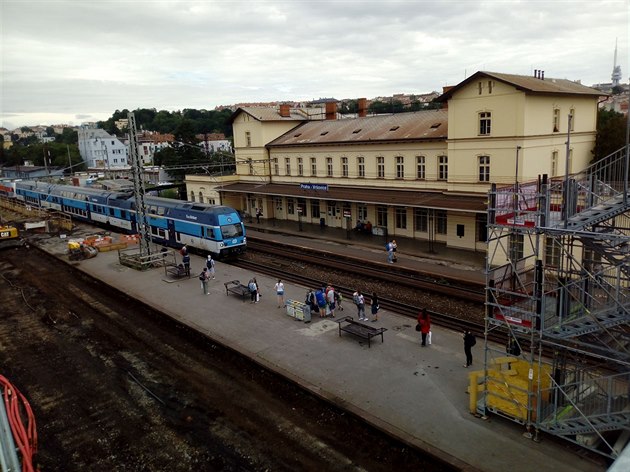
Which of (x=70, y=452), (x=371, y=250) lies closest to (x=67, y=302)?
(x=70, y=452)

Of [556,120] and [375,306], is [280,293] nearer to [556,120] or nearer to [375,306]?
[375,306]

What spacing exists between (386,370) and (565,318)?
541cm

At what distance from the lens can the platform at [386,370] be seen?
1059 cm

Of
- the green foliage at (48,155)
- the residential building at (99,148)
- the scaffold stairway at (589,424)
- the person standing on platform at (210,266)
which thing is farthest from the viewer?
the residential building at (99,148)

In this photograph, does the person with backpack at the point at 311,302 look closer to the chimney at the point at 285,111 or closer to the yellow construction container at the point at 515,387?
the yellow construction container at the point at 515,387

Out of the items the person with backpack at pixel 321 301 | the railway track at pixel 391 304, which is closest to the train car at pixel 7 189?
the railway track at pixel 391 304

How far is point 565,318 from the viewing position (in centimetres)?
1104

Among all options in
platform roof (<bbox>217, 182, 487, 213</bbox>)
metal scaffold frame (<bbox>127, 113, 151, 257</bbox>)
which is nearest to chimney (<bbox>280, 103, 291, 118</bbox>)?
platform roof (<bbox>217, 182, 487, 213</bbox>)

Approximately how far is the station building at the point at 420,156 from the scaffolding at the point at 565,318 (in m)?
10.5

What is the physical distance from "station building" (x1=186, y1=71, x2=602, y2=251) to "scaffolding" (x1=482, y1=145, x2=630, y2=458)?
34.4 feet

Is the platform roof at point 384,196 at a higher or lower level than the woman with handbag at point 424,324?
higher

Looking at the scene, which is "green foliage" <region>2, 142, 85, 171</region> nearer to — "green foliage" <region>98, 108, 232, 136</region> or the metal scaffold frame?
"green foliage" <region>98, 108, 232, 136</region>

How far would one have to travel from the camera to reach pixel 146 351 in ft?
55.2

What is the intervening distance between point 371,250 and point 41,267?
20.3 meters
